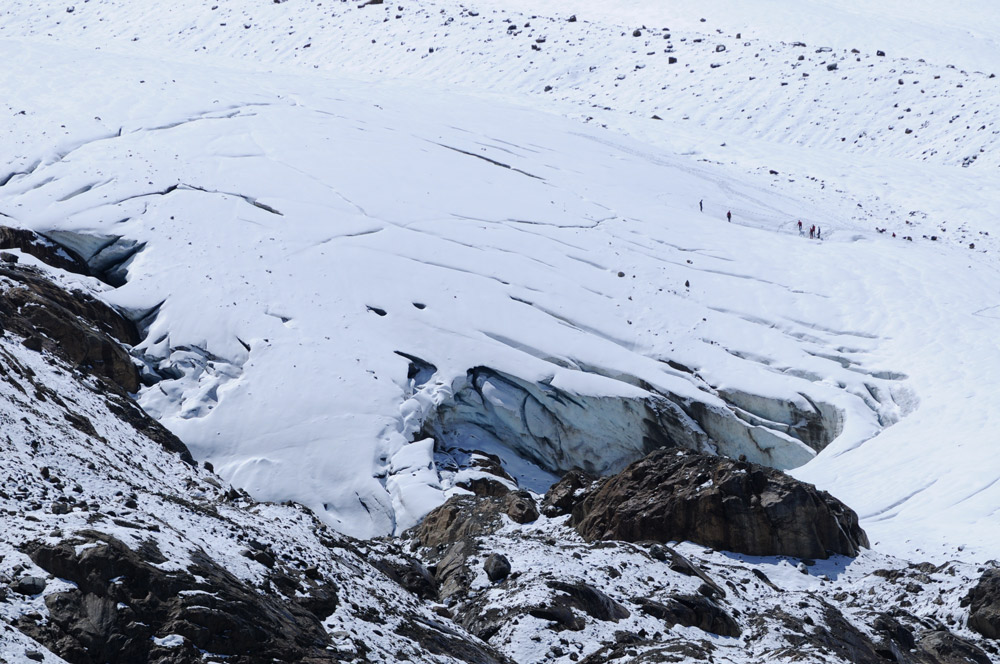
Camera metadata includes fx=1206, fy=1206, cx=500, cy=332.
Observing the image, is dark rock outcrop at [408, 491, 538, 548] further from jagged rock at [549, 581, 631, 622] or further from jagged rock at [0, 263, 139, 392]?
jagged rock at [0, 263, 139, 392]

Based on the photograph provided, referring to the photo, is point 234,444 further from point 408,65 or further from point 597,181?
point 408,65

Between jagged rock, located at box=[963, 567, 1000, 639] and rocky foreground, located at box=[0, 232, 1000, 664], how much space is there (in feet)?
0.12

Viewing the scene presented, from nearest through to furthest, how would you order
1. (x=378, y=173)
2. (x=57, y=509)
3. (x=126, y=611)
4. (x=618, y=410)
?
(x=126, y=611) → (x=57, y=509) → (x=618, y=410) → (x=378, y=173)

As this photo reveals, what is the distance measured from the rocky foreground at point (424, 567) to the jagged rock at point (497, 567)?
0.27 feet

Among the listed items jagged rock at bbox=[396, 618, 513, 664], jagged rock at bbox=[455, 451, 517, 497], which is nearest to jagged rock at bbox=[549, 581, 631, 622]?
jagged rock at bbox=[396, 618, 513, 664]

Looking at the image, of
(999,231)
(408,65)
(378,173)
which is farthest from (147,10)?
(999,231)

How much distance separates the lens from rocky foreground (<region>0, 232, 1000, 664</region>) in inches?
473

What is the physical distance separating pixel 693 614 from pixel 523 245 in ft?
61.5

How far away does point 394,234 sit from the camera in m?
33.5

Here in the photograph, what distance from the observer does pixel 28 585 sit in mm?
11523

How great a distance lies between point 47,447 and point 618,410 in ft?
47.6

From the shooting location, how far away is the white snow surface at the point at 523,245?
84.9 ft

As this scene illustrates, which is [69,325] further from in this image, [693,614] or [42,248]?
[693,614]

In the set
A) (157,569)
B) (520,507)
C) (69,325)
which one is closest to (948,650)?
(520,507)
